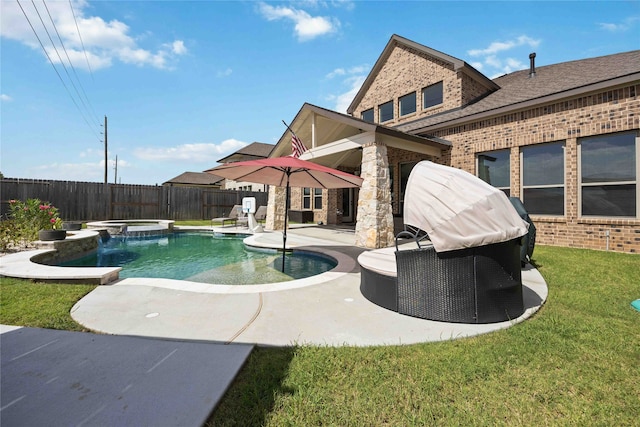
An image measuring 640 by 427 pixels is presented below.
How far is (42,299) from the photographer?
391 centimetres

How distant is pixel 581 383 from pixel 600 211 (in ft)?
26.6

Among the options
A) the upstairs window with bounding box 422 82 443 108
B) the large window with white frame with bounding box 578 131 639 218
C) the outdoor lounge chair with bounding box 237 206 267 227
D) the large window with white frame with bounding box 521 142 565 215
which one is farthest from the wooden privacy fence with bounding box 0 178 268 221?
the large window with white frame with bounding box 578 131 639 218

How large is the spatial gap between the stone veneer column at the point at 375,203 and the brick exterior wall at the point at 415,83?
6651 mm

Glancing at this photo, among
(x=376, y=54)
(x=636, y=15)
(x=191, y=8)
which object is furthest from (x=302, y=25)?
(x=636, y=15)

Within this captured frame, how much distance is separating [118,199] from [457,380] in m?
21.1

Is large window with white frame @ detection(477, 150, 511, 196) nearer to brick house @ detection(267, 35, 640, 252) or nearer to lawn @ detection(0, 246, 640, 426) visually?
brick house @ detection(267, 35, 640, 252)

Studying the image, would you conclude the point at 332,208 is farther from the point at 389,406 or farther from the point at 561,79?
the point at 389,406

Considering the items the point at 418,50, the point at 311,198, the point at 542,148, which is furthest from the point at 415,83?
the point at 311,198

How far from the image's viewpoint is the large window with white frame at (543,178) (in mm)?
8383

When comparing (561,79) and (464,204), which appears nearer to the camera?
(464,204)

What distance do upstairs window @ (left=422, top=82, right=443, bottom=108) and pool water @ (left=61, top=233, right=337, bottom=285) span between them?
10.3 metres

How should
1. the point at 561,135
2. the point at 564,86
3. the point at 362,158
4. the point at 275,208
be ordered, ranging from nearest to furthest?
the point at 561,135, the point at 564,86, the point at 362,158, the point at 275,208

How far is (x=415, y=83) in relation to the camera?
14.3 metres

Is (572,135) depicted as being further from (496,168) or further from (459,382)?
(459,382)
